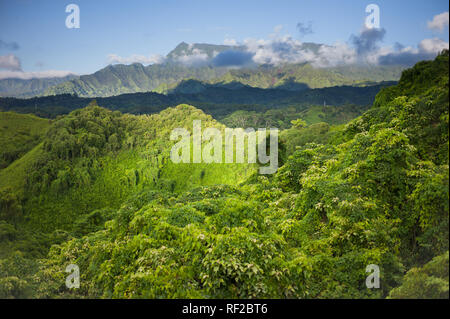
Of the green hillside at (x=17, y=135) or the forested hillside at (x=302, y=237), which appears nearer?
the forested hillside at (x=302, y=237)

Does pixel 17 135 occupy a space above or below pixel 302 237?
above

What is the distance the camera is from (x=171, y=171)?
34.2 metres

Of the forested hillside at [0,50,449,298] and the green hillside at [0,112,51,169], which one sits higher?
the green hillside at [0,112,51,169]

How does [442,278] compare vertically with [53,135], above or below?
below

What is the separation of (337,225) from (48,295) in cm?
699

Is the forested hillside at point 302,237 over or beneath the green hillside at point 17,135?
beneath

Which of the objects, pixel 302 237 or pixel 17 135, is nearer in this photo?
pixel 302 237

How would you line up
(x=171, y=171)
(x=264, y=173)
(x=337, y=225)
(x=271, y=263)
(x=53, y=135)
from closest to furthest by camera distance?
(x=271, y=263) → (x=337, y=225) → (x=264, y=173) → (x=53, y=135) → (x=171, y=171)

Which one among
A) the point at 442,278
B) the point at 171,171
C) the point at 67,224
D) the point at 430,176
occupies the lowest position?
the point at 67,224

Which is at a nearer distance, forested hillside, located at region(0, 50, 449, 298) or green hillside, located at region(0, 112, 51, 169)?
forested hillside, located at region(0, 50, 449, 298)

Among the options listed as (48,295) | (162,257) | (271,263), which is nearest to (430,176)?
(271,263)

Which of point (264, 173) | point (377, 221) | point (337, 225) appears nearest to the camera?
point (377, 221)

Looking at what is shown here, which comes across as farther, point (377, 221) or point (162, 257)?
point (377, 221)

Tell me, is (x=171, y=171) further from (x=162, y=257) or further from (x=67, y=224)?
(x=162, y=257)
